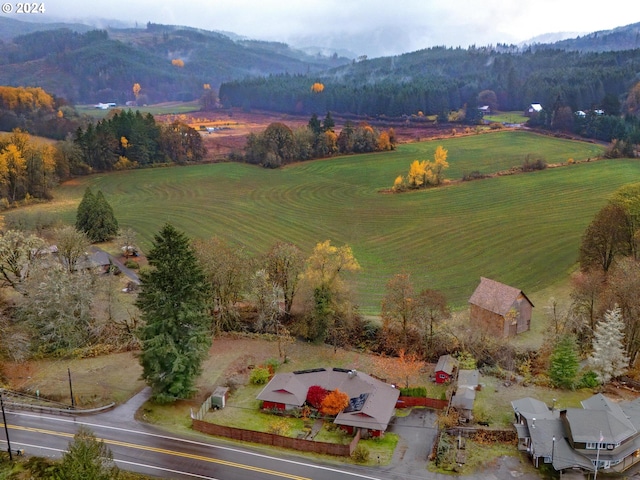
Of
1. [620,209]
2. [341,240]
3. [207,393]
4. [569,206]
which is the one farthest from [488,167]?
[207,393]

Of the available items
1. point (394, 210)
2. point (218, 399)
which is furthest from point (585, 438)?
point (394, 210)

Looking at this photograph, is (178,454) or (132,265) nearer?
(178,454)

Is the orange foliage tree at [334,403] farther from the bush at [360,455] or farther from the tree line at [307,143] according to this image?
the tree line at [307,143]

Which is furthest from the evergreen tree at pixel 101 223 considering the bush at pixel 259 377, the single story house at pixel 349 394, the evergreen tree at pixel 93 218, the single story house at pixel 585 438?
Result: the single story house at pixel 585 438

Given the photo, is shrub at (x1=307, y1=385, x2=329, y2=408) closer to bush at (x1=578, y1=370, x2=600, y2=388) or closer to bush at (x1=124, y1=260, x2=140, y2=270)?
bush at (x1=578, y1=370, x2=600, y2=388)

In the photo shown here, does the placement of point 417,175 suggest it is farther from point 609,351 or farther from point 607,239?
point 609,351

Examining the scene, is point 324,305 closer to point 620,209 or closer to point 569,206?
point 620,209
